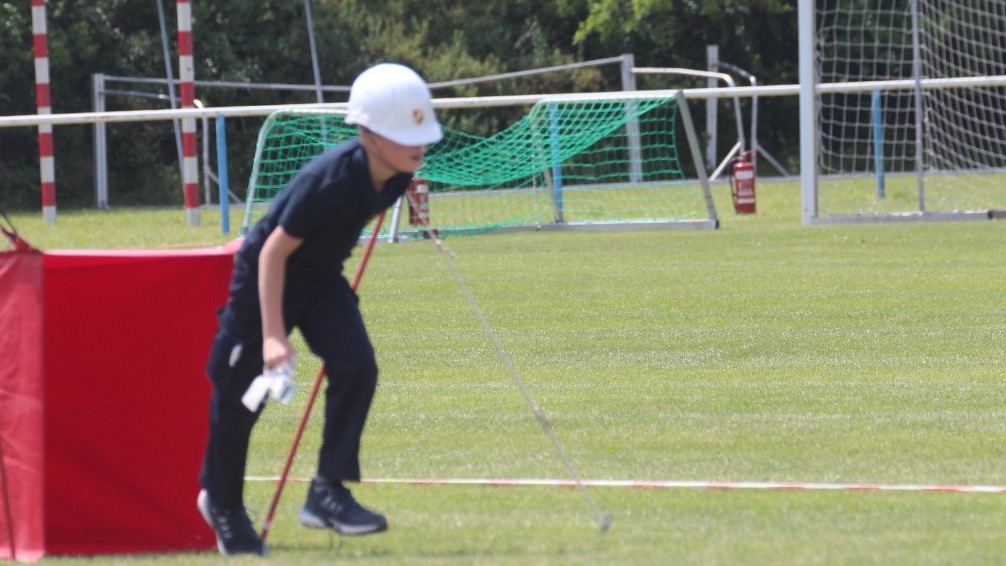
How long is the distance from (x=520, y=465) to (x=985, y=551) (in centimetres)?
215

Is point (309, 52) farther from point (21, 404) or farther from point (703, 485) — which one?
point (21, 404)

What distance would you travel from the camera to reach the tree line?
29344 millimetres

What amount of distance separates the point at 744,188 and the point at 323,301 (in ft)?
49.9

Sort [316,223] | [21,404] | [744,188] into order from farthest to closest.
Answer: [744,188] → [21,404] → [316,223]

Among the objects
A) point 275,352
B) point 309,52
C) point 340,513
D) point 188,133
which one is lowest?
point 340,513

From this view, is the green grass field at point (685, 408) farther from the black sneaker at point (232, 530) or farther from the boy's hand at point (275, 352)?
the boy's hand at point (275, 352)

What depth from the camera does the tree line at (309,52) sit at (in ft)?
96.3

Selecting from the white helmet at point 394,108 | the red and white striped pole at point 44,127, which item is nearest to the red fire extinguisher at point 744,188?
the red and white striped pole at point 44,127

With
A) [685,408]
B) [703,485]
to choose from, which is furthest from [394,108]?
[685,408]

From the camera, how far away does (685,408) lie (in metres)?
7.73

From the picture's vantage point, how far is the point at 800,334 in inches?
396

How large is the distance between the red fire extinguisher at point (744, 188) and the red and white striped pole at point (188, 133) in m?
6.42

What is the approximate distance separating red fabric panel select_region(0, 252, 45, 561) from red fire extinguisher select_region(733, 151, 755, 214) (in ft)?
49.5

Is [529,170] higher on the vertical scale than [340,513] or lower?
higher
